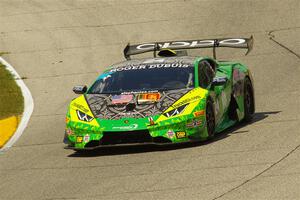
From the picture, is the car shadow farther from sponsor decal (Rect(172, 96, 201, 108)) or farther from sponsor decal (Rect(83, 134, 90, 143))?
sponsor decal (Rect(172, 96, 201, 108))

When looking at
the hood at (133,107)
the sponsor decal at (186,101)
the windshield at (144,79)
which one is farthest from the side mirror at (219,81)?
the sponsor decal at (186,101)

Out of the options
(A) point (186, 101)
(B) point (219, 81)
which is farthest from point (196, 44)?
(A) point (186, 101)

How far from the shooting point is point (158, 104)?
13.1 metres

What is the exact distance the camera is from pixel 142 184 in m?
10.7

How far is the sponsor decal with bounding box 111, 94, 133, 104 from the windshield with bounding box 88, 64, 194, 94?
25cm

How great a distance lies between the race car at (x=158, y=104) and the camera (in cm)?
1277

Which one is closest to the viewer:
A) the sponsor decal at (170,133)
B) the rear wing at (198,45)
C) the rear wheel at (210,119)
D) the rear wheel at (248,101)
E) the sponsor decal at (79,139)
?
the sponsor decal at (170,133)

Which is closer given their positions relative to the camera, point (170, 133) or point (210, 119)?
point (170, 133)

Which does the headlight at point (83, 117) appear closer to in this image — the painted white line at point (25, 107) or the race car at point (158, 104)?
the race car at point (158, 104)

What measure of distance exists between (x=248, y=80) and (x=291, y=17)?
9138 mm

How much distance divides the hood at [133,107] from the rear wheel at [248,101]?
1863 mm

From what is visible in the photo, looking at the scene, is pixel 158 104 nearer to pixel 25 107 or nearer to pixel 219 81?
pixel 219 81

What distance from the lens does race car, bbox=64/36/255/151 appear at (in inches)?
503

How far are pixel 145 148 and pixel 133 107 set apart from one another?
1.87ft
